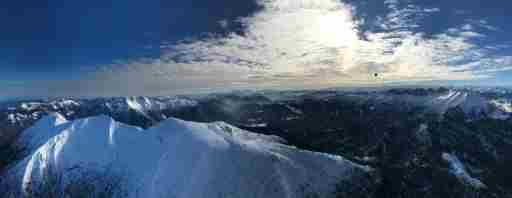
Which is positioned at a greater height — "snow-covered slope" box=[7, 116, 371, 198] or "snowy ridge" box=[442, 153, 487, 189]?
"snow-covered slope" box=[7, 116, 371, 198]

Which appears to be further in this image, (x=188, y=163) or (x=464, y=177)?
(x=464, y=177)

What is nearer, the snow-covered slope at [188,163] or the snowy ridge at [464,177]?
the snow-covered slope at [188,163]

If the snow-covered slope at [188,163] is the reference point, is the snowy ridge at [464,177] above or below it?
below

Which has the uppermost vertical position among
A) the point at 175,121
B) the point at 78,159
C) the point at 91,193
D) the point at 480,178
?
the point at 175,121

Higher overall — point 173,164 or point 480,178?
point 173,164

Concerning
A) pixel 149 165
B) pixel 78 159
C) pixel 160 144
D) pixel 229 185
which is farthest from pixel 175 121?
pixel 229 185

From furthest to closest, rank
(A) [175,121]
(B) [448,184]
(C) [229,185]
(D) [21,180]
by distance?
(B) [448,184] → (A) [175,121] → (D) [21,180] → (C) [229,185]

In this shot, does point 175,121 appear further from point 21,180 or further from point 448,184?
point 448,184

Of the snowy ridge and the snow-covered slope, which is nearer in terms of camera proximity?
the snow-covered slope
